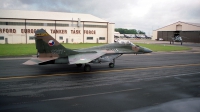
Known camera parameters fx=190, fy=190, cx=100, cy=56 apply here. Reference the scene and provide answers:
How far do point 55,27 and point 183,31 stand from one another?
2434 inches

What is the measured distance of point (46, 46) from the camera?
56.3ft

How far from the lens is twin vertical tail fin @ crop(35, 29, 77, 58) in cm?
1691

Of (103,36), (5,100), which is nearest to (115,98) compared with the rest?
(5,100)

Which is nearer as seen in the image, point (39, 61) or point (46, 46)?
point (39, 61)

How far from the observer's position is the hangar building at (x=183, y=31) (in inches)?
3396

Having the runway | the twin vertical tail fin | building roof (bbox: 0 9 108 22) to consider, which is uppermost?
building roof (bbox: 0 9 108 22)

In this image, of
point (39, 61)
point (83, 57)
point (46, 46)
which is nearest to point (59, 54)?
point (46, 46)

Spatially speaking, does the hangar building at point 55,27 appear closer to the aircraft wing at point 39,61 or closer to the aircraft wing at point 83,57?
the aircraft wing at point 39,61

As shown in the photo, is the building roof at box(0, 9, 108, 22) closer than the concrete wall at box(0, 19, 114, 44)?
No

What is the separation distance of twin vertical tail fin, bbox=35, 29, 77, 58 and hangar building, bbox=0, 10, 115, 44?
4971 cm

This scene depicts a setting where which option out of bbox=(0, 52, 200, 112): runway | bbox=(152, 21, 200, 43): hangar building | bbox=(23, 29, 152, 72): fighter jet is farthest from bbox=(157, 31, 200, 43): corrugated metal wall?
bbox=(0, 52, 200, 112): runway

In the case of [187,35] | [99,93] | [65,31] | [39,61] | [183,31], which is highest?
[183,31]

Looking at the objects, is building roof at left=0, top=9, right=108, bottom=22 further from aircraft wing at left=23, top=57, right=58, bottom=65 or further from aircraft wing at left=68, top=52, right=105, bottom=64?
aircraft wing at left=23, top=57, right=58, bottom=65

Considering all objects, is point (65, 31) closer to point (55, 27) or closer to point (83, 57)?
point (55, 27)
